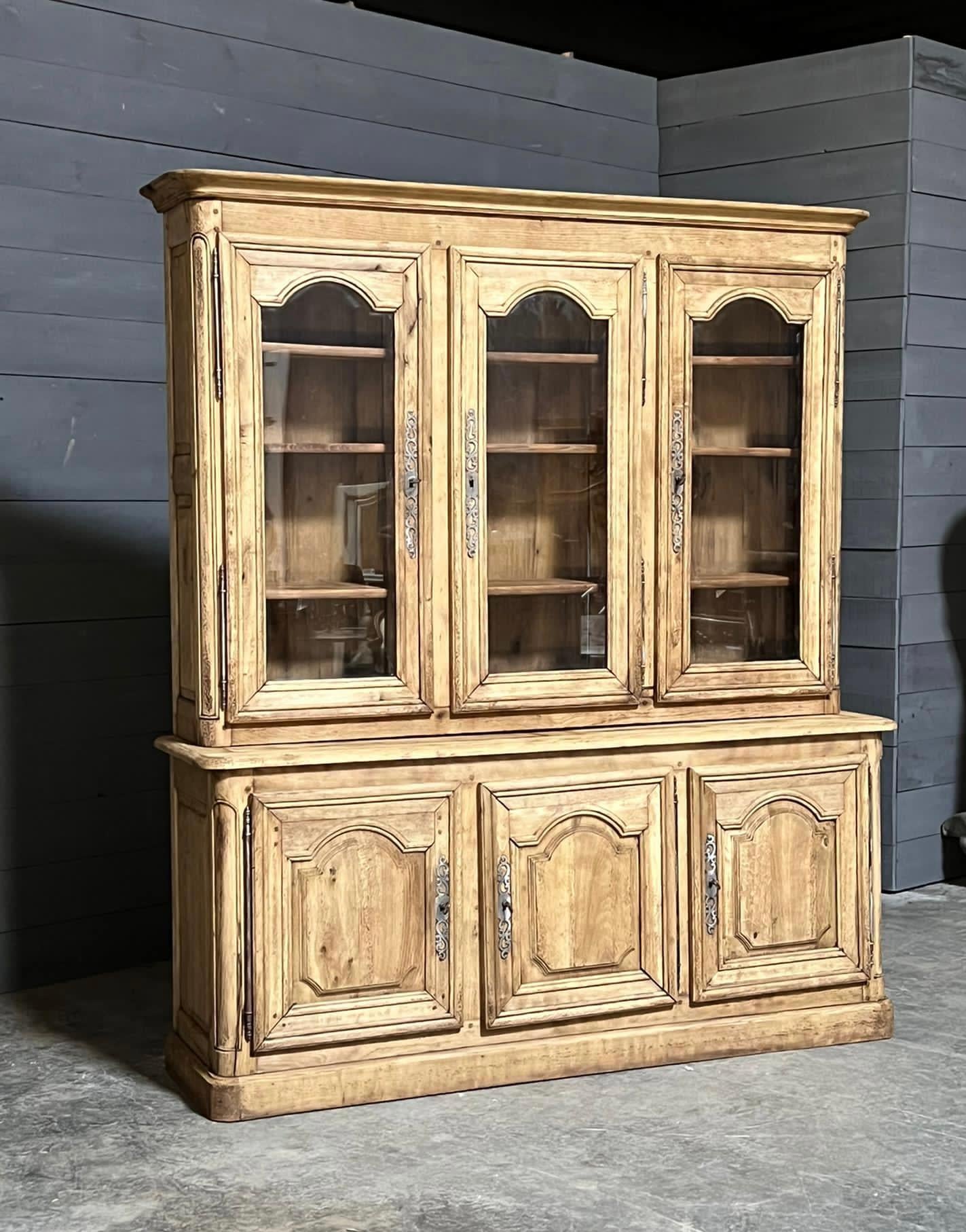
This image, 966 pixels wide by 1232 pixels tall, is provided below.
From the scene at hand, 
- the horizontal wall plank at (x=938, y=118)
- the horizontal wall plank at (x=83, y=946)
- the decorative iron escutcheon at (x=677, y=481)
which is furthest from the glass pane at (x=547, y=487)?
the horizontal wall plank at (x=938, y=118)

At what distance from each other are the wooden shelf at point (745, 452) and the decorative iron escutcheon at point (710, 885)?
0.88 meters

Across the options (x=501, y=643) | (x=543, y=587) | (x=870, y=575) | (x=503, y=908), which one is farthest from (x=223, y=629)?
(x=870, y=575)

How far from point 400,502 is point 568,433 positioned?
1.40ft

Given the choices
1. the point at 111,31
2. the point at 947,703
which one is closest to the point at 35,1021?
the point at 111,31

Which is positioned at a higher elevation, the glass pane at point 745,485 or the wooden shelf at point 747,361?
the wooden shelf at point 747,361

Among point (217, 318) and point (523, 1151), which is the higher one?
point (217, 318)

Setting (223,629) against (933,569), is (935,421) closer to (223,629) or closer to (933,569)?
(933,569)

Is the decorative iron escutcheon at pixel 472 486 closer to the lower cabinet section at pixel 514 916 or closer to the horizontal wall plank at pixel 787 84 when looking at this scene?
the lower cabinet section at pixel 514 916

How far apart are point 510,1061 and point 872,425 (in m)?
2.56

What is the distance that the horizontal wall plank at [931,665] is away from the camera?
501cm

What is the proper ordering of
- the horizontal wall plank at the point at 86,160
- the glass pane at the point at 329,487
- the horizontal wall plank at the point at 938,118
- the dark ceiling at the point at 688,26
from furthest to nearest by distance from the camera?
the dark ceiling at the point at 688,26 < the horizontal wall plank at the point at 938,118 < the horizontal wall plank at the point at 86,160 < the glass pane at the point at 329,487

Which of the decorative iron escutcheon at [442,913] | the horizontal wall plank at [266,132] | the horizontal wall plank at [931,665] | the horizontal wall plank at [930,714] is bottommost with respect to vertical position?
the decorative iron escutcheon at [442,913]

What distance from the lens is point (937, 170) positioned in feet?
16.1

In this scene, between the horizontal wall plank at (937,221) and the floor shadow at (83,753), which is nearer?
the floor shadow at (83,753)
